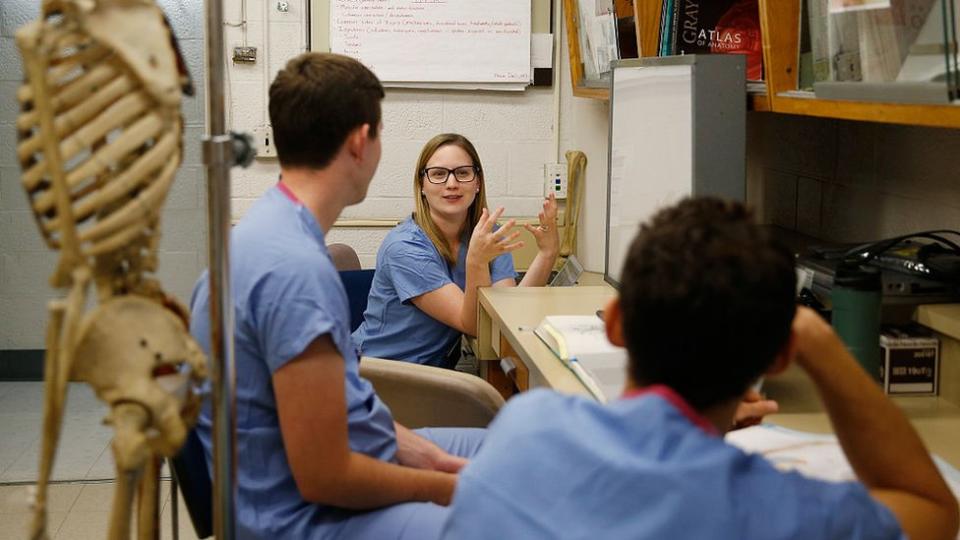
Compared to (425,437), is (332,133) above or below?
above

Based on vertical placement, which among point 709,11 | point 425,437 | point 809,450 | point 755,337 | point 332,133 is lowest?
point 425,437

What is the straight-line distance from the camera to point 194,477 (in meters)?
1.75

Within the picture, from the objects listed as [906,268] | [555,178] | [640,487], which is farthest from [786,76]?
[555,178]

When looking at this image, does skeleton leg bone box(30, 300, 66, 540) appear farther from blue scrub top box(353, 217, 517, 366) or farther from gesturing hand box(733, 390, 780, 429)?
blue scrub top box(353, 217, 517, 366)

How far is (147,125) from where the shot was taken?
3.34ft

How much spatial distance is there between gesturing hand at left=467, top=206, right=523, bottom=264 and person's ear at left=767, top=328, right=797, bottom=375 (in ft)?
5.64

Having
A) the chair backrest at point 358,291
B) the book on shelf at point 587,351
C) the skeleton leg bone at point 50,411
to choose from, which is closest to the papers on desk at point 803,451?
the book on shelf at point 587,351

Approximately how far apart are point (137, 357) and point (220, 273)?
4.8 inches

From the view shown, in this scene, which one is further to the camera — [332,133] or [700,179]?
[700,179]

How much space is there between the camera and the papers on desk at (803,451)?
1.42 metres

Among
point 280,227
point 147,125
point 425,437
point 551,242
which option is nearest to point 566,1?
point 551,242

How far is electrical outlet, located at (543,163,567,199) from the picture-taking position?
401 centimetres

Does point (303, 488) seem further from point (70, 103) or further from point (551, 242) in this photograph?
point (551, 242)

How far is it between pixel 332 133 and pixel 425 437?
0.65 meters
